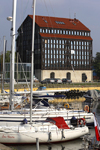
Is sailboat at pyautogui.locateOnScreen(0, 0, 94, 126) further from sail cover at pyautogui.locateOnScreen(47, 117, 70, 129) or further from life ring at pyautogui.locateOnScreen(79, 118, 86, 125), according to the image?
sail cover at pyautogui.locateOnScreen(47, 117, 70, 129)

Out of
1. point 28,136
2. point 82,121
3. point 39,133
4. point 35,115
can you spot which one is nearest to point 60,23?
point 35,115

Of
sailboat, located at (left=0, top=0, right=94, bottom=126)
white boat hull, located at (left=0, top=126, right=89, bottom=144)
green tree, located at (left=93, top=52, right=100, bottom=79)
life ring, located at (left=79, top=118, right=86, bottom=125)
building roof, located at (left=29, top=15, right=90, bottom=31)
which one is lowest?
white boat hull, located at (left=0, top=126, right=89, bottom=144)

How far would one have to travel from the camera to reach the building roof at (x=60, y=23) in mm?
127213

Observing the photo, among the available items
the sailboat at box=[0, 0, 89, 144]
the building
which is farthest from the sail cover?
the building

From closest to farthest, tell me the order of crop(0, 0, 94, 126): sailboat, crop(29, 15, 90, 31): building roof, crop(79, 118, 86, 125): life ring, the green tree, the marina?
1. the marina
2. crop(0, 0, 94, 126): sailboat
3. crop(79, 118, 86, 125): life ring
4. crop(29, 15, 90, 31): building roof
5. the green tree

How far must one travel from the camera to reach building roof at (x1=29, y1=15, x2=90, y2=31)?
127213 millimetres

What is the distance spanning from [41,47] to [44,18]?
1630cm

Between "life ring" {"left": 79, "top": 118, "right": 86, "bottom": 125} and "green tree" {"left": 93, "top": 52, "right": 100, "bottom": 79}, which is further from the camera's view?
"green tree" {"left": 93, "top": 52, "right": 100, "bottom": 79}

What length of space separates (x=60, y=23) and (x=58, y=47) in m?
12.8

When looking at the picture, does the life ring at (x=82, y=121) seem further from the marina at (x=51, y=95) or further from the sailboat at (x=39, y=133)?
the sailboat at (x=39, y=133)

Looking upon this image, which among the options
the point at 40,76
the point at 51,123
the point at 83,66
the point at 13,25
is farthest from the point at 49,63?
the point at 51,123

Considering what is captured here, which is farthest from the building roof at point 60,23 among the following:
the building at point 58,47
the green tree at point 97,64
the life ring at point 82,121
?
the life ring at point 82,121

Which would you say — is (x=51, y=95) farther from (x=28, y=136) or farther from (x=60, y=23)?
(x=60, y=23)

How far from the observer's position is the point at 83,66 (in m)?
134
